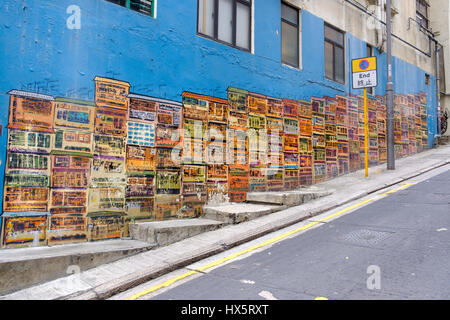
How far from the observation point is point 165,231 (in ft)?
19.2

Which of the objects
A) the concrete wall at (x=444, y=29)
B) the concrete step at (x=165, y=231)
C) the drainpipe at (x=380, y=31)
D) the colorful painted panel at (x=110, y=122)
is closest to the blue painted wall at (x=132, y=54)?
the colorful painted panel at (x=110, y=122)

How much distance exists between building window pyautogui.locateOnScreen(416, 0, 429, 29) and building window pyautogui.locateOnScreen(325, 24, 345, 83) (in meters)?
10.1

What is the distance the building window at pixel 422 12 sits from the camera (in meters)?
20.2

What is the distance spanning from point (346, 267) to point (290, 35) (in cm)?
836

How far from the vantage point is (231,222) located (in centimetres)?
688

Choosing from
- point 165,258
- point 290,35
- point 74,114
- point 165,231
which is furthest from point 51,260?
point 290,35

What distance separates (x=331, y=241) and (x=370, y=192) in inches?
172

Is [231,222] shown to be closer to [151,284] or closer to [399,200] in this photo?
[151,284]

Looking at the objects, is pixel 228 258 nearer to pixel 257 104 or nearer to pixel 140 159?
pixel 140 159

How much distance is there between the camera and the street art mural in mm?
5391

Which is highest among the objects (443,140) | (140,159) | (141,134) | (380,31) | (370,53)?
(380,31)

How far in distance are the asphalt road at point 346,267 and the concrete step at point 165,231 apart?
139cm

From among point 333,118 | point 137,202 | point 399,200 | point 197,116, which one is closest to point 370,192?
point 399,200
